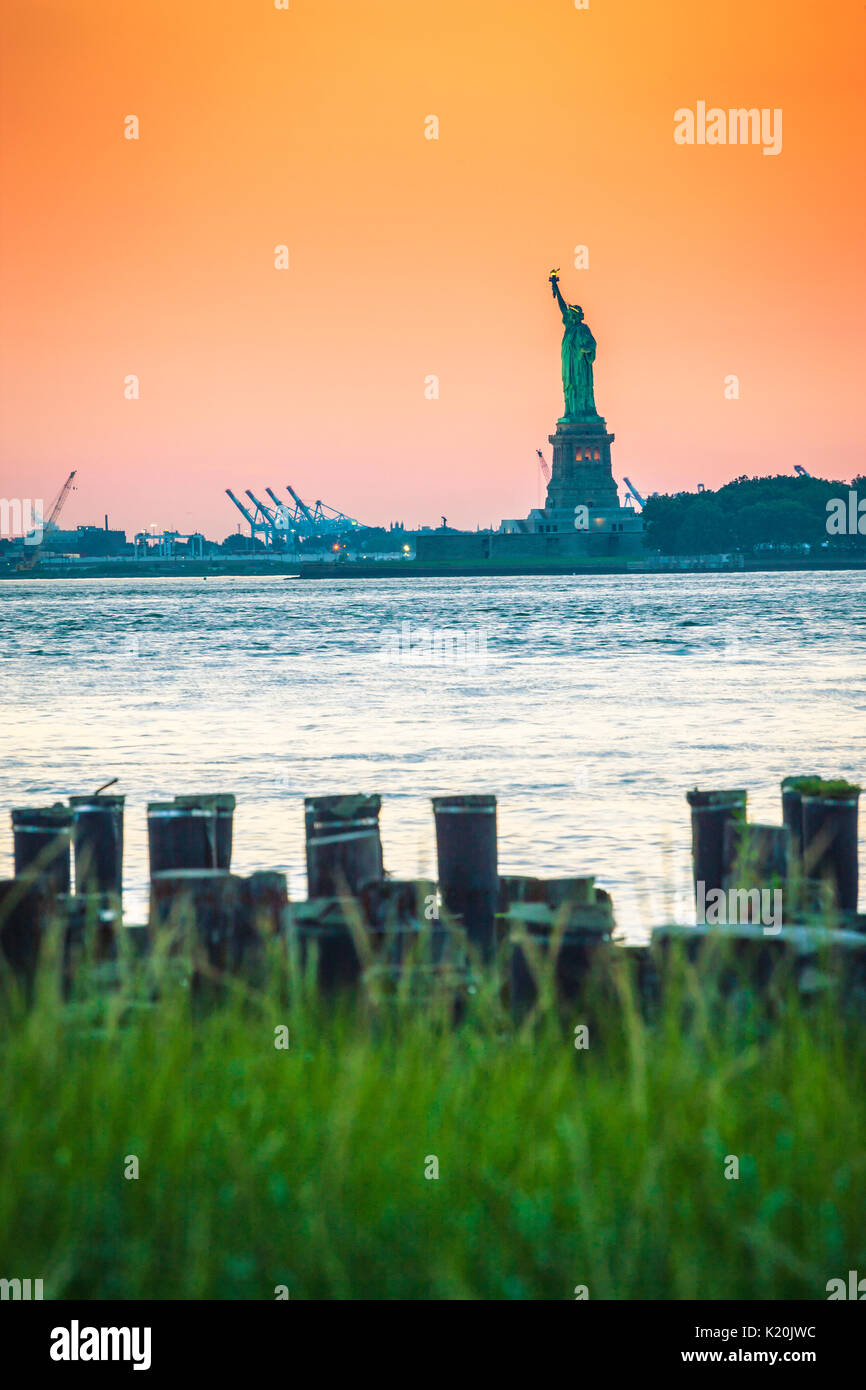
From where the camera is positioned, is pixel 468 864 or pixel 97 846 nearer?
pixel 468 864

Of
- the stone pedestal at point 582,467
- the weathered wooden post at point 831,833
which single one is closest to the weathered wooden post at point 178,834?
the weathered wooden post at point 831,833

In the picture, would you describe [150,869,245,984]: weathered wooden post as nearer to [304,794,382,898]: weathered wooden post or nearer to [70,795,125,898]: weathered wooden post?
[304,794,382,898]: weathered wooden post

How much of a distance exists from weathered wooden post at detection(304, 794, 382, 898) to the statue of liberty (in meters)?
168

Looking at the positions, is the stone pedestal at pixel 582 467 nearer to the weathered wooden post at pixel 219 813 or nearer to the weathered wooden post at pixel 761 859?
the weathered wooden post at pixel 219 813

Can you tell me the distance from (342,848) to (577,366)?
171163mm

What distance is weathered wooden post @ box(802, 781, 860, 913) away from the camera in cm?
645

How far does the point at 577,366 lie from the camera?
172125 millimetres
